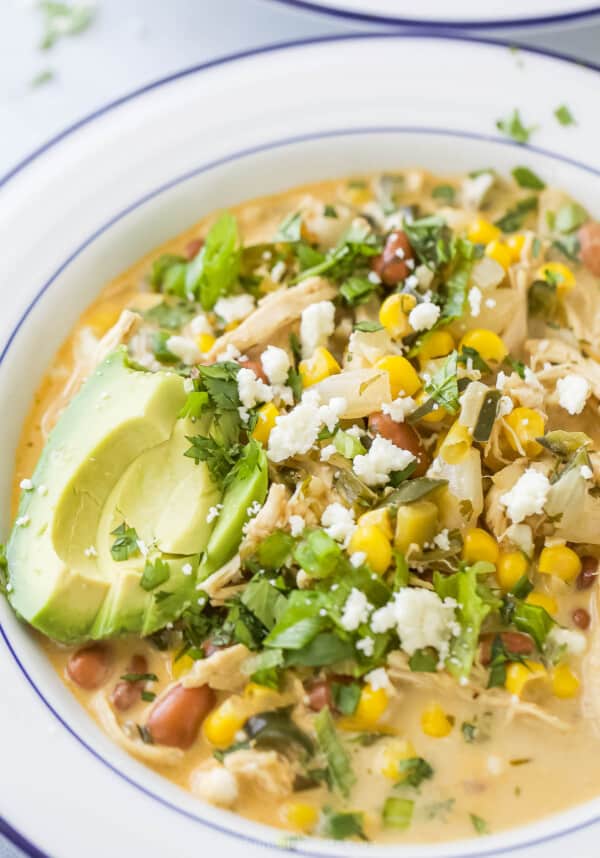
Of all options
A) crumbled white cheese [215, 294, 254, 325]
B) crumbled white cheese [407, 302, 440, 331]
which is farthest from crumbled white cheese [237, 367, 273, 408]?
crumbled white cheese [407, 302, 440, 331]

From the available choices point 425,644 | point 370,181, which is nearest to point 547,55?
point 370,181

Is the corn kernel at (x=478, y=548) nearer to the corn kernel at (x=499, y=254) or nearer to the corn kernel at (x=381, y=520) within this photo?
the corn kernel at (x=381, y=520)

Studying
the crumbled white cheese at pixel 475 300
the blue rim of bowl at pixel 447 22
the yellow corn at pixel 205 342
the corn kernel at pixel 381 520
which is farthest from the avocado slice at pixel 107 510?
the blue rim of bowl at pixel 447 22

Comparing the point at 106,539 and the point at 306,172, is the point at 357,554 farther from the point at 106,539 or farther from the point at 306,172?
the point at 306,172

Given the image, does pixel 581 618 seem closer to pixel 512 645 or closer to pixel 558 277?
pixel 512 645

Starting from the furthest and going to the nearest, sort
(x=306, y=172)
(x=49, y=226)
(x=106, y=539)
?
1. (x=306, y=172)
2. (x=49, y=226)
3. (x=106, y=539)

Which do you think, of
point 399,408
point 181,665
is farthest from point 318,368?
point 181,665
